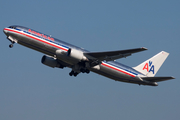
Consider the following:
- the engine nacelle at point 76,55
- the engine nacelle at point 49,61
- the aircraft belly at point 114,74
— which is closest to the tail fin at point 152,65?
the aircraft belly at point 114,74

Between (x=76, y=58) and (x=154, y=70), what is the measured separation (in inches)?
652

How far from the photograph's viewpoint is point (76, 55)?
40.8 m

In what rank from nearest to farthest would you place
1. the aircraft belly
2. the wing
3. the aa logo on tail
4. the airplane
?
the airplane → the wing → the aircraft belly → the aa logo on tail

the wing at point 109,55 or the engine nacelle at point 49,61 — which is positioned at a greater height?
the engine nacelle at point 49,61

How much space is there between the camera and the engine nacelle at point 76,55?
1586 inches

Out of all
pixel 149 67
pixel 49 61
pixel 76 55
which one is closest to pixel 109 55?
pixel 76 55

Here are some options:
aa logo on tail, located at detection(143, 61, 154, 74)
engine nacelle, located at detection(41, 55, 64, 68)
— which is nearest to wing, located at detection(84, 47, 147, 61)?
engine nacelle, located at detection(41, 55, 64, 68)

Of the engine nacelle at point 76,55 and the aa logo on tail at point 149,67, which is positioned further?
the aa logo on tail at point 149,67

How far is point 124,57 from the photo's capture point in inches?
1622

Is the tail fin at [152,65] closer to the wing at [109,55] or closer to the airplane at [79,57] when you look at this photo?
the airplane at [79,57]

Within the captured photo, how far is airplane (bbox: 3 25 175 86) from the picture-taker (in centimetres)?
3981

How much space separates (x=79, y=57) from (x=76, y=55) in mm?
639

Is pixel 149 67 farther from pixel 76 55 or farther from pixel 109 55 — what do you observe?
pixel 76 55

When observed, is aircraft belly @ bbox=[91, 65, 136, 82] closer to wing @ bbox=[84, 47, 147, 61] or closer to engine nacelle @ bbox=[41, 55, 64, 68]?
wing @ bbox=[84, 47, 147, 61]
